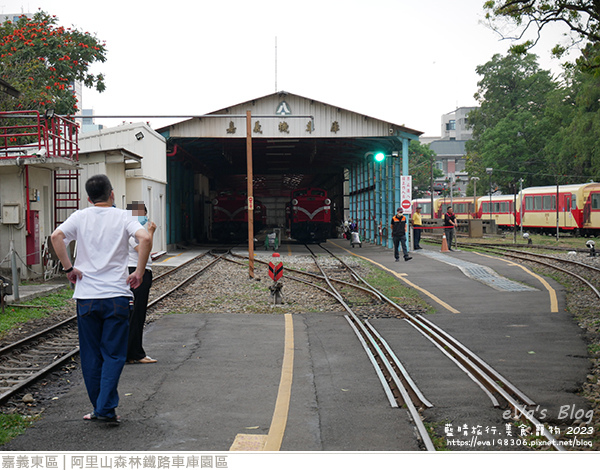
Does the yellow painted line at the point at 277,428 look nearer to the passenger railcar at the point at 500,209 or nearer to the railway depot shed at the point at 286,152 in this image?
the railway depot shed at the point at 286,152

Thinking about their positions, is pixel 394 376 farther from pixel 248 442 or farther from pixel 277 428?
pixel 248 442

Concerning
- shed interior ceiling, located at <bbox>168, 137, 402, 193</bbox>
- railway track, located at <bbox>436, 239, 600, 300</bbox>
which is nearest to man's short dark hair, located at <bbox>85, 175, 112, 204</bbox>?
railway track, located at <bbox>436, 239, 600, 300</bbox>

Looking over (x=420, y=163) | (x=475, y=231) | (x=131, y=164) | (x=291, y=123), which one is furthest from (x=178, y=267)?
(x=420, y=163)

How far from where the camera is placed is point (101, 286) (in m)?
5.05

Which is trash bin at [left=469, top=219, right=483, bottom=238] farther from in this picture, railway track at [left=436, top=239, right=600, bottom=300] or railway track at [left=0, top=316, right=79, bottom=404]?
railway track at [left=0, top=316, right=79, bottom=404]

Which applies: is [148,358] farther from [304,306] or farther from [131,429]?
[304,306]

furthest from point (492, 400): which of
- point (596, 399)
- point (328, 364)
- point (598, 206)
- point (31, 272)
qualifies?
point (598, 206)

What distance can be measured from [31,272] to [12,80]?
1393cm

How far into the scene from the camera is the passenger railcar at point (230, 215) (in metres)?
38.0

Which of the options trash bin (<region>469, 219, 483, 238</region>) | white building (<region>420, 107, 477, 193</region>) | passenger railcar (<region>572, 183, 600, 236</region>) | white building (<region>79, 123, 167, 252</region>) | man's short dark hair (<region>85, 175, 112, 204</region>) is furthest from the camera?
white building (<region>420, 107, 477, 193</region>)

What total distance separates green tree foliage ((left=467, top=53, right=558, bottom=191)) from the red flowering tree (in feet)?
120

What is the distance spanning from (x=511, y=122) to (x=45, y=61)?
40128 millimetres

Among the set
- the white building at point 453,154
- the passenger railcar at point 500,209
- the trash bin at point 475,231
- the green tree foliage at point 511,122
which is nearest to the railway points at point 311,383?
the trash bin at point 475,231

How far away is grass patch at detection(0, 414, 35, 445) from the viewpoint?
15.8 ft
